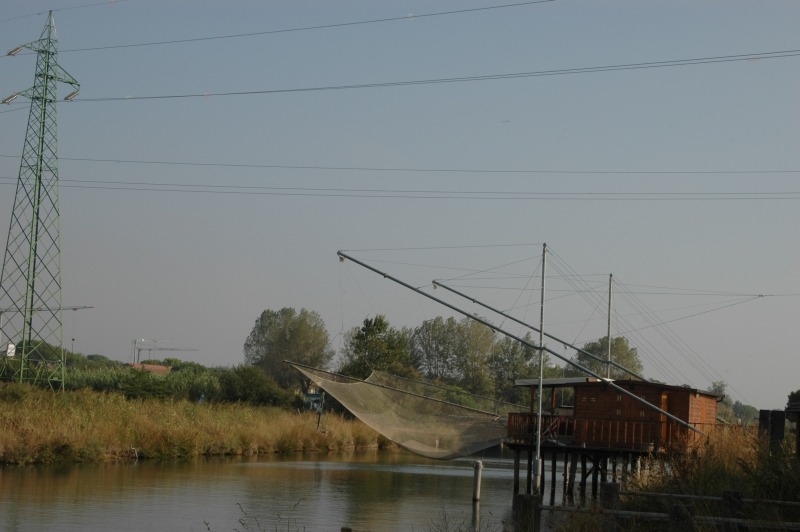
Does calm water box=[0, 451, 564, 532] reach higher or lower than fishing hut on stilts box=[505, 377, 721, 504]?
lower

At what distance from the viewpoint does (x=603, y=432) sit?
30.5m

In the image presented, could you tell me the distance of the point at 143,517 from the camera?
23016mm

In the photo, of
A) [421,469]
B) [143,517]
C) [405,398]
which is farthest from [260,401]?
[143,517]

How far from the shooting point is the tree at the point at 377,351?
67688mm

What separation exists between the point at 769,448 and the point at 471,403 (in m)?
20.9

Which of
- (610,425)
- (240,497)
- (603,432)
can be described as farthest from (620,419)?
(240,497)

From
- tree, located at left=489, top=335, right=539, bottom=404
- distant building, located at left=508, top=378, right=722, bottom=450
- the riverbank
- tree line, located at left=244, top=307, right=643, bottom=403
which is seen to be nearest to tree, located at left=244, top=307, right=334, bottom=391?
tree line, located at left=244, top=307, right=643, bottom=403

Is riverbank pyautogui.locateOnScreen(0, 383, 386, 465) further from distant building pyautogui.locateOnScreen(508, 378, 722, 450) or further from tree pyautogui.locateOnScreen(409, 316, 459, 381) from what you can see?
tree pyautogui.locateOnScreen(409, 316, 459, 381)

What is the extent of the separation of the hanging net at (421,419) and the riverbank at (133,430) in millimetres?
8744

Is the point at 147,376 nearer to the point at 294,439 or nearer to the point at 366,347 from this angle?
the point at 294,439

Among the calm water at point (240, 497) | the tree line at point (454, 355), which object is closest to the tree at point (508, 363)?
the tree line at point (454, 355)

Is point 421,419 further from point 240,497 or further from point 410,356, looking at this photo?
point 410,356

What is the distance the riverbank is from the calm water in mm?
1287

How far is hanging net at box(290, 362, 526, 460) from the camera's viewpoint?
32938 millimetres
